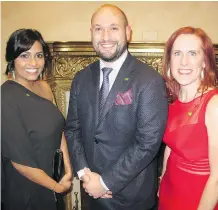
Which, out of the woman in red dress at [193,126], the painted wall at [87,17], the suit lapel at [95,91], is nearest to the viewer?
A: the woman in red dress at [193,126]

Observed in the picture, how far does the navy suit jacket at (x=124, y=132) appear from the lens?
1.33 m

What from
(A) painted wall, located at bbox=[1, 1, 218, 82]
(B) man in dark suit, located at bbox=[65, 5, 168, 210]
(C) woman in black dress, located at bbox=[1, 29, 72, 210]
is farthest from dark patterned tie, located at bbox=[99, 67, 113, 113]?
(A) painted wall, located at bbox=[1, 1, 218, 82]

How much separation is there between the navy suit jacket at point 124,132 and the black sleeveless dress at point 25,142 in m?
0.20

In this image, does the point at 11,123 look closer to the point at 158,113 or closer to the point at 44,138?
the point at 44,138

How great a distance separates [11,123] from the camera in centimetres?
134

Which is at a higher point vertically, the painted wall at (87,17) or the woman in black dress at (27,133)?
the painted wall at (87,17)

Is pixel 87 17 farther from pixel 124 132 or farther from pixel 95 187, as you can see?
pixel 95 187

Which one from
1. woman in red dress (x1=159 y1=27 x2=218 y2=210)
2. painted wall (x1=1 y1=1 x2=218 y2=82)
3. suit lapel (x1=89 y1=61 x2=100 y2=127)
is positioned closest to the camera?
woman in red dress (x1=159 y1=27 x2=218 y2=210)

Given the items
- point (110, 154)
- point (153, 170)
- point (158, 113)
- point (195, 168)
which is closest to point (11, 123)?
point (110, 154)

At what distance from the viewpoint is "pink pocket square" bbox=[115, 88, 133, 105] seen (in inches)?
53.1

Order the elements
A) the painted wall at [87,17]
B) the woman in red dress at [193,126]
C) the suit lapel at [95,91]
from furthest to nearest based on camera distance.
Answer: the painted wall at [87,17] → the suit lapel at [95,91] → the woman in red dress at [193,126]

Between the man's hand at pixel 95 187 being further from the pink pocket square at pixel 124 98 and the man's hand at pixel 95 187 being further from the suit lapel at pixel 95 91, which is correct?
the pink pocket square at pixel 124 98

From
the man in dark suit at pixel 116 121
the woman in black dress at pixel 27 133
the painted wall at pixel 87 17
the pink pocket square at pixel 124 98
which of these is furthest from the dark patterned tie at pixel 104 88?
the painted wall at pixel 87 17

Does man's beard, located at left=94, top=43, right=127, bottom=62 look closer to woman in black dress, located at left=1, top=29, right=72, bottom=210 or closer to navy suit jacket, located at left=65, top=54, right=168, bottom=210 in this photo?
navy suit jacket, located at left=65, top=54, right=168, bottom=210
